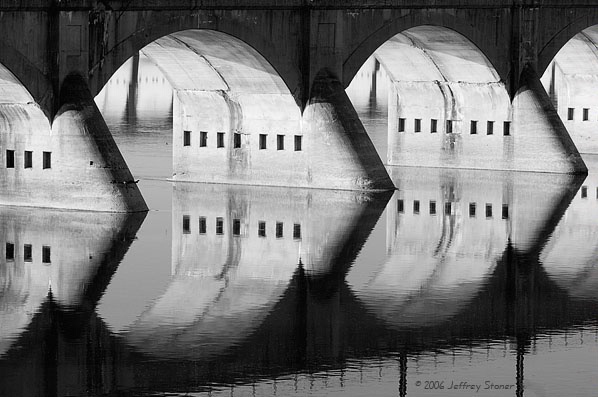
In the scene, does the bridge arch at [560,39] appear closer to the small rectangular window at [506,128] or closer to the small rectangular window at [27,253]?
the small rectangular window at [506,128]

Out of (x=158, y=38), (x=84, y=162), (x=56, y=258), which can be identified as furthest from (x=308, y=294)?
(x=158, y=38)

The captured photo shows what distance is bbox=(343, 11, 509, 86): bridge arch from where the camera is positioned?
51.8 metres

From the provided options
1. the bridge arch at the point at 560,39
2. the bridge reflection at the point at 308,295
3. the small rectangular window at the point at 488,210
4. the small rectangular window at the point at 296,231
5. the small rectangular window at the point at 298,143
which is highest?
the bridge arch at the point at 560,39

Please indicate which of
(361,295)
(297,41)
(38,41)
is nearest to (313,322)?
(361,295)

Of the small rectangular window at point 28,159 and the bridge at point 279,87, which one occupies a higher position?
the bridge at point 279,87

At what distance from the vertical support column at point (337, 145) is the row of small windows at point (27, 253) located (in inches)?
510

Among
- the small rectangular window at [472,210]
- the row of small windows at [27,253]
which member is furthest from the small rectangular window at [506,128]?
the row of small windows at [27,253]

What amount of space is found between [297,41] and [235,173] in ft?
16.4

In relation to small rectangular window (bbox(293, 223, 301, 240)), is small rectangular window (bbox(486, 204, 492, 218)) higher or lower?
higher

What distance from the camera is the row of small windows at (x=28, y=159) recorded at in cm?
4334

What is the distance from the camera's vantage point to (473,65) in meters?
57.7

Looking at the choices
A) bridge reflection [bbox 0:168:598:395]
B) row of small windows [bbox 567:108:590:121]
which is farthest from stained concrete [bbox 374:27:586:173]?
row of small windows [bbox 567:108:590:121]

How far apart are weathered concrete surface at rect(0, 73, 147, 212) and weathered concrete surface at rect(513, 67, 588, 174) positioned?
18.1m

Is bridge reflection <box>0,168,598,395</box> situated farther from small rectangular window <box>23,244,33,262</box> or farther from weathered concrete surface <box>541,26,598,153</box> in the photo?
weathered concrete surface <box>541,26,598,153</box>
